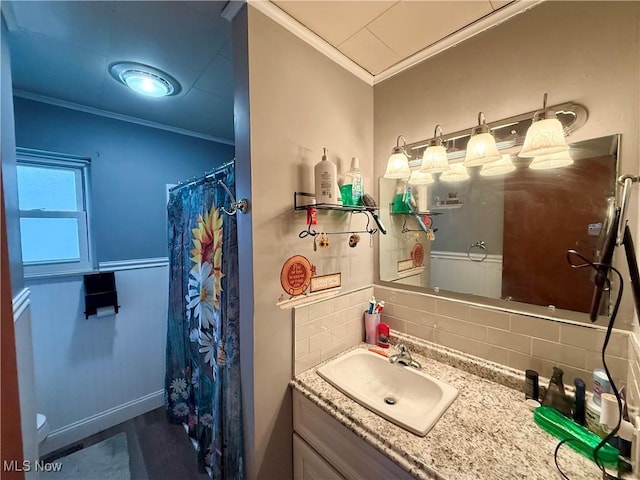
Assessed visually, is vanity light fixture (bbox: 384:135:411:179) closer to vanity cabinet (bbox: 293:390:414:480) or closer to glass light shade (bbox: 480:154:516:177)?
glass light shade (bbox: 480:154:516:177)

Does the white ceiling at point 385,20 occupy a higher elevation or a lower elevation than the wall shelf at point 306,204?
higher

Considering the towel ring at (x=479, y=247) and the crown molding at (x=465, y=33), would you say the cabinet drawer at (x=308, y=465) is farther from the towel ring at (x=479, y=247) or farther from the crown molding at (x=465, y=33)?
the crown molding at (x=465, y=33)

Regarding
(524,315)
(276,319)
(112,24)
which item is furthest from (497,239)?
(112,24)

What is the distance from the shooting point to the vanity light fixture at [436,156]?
1.15 meters

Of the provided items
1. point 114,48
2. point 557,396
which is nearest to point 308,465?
point 557,396

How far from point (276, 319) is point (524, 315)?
1014 millimetres

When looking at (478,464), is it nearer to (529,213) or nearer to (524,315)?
(524,315)

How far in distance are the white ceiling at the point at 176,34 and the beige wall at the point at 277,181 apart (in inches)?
6.6

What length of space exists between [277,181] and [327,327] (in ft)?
2.42

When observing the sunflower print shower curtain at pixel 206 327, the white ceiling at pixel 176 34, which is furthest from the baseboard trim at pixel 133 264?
the white ceiling at pixel 176 34

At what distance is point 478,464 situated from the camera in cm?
68

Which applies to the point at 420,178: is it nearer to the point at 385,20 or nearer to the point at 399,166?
the point at 399,166

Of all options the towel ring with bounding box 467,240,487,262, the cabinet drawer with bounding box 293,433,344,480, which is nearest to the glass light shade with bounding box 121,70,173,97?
the towel ring with bounding box 467,240,487,262

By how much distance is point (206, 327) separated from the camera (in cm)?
146
